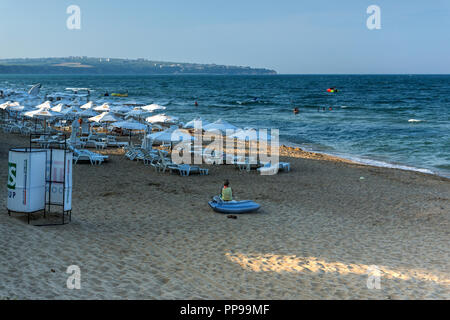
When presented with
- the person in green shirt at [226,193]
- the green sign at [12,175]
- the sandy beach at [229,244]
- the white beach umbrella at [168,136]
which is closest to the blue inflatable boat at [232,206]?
the person in green shirt at [226,193]

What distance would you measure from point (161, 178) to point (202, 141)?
10585mm

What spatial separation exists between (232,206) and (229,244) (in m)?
2.53

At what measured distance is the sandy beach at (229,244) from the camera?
6.53 metres

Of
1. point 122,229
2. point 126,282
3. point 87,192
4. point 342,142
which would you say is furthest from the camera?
point 342,142

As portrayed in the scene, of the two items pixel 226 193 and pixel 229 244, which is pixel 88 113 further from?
pixel 229 244

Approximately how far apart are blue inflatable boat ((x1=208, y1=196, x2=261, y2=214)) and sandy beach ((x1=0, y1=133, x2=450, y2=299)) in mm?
256

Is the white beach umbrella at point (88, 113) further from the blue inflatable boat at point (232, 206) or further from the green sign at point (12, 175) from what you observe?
the green sign at point (12, 175)

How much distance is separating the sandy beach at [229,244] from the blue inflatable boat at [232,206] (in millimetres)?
256

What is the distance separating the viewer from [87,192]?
1219 centimetres

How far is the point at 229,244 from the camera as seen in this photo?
336 inches
